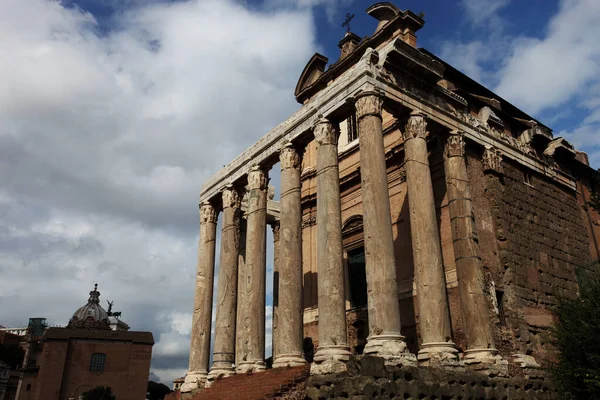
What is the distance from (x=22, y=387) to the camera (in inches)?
2162

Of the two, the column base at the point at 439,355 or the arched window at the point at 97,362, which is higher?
the arched window at the point at 97,362

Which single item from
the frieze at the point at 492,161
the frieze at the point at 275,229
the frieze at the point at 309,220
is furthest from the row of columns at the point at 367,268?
the frieze at the point at 275,229

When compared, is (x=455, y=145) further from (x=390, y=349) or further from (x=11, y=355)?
(x=11, y=355)

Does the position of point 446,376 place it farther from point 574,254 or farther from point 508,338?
point 574,254

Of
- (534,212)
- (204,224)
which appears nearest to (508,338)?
(534,212)

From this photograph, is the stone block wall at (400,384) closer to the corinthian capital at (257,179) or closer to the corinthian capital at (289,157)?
the corinthian capital at (289,157)

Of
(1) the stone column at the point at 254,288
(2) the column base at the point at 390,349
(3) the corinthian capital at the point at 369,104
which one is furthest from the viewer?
(1) the stone column at the point at 254,288

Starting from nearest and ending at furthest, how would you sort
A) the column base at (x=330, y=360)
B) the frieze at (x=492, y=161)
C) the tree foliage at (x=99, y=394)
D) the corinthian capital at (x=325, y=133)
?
the column base at (x=330, y=360), the corinthian capital at (x=325, y=133), the frieze at (x=492, y=161), the tree foliage at (x=99, y=394)

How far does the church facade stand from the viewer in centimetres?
1312

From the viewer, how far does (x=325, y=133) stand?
1538 cm

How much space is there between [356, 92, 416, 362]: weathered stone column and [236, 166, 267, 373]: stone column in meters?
5.24

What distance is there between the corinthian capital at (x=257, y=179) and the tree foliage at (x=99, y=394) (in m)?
38.1

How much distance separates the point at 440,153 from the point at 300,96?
31.5 feet

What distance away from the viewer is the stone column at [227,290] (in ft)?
58.1
